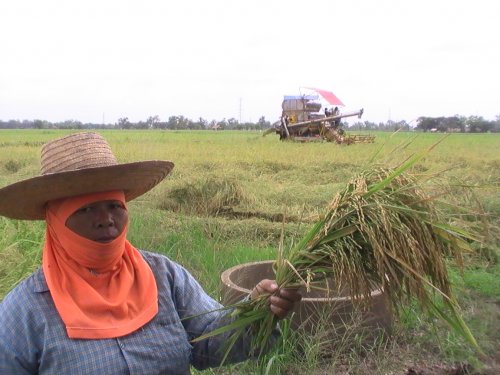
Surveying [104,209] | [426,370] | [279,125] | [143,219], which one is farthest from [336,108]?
[104,209]

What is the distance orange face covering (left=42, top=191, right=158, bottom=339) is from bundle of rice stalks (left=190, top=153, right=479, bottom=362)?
0.25 metres

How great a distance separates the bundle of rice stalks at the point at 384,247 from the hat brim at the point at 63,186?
0.55 m

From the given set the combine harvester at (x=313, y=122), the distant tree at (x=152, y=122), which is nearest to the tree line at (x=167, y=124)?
the distant tree at (x=152, y=122)

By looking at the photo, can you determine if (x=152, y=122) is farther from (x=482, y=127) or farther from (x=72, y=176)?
(x=72, y=176)

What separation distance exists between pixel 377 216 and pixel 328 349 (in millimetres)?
1825

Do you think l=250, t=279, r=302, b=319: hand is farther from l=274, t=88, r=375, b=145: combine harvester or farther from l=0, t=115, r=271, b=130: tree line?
l=0, t=115, r=271, b=130: tree line

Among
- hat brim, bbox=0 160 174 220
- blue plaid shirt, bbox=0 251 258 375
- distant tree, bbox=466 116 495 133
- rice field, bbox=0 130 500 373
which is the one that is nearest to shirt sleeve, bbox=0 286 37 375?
blue plaid shirt, bbox=0 251 258 375

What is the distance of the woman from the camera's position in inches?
66.4

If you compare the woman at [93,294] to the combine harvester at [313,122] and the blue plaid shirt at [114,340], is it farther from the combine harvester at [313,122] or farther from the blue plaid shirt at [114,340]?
the combine harvester at [313,122]

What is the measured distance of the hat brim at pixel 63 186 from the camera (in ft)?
5.69

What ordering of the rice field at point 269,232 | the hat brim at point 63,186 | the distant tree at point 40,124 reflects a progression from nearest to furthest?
the hat brim at point 63,186 → the rice field at point 269,232 → the distant tree at point 40,124

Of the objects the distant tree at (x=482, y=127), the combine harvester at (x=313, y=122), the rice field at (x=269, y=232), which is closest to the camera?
the rice field at (x=269, y=232)

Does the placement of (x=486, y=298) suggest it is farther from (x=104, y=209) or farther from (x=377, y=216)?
(x=104, y=209)

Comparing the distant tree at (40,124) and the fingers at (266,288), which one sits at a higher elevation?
the fingers at (266,288)
